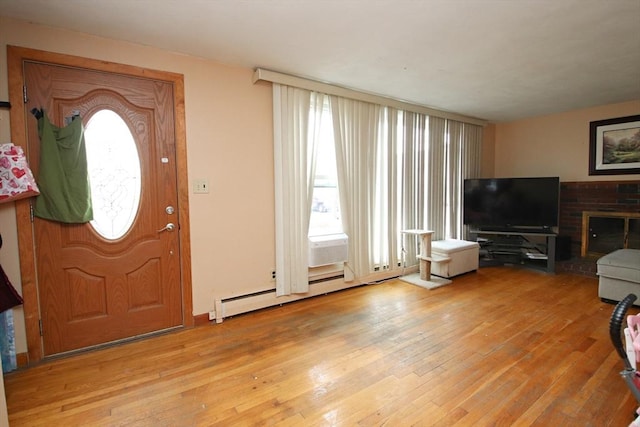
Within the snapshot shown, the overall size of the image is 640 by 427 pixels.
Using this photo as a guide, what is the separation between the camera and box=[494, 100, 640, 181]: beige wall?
4363mm

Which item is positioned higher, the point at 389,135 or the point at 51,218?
the point at 389,135

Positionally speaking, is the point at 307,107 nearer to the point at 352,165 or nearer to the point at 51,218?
the point at 352,165

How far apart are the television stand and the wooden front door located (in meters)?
4.50

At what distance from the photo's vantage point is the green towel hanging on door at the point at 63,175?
217 centimetres

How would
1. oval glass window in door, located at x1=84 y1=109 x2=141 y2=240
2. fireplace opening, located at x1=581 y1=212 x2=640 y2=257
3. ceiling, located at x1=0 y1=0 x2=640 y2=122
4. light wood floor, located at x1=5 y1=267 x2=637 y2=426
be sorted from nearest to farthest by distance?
light wood floor, located at x1=5 y1=267 x2=637 y2=426 → ceiling, located at x1=0 y1=0 x2=640 y2=122 → oval glass window in door, located at x1=84 y1=109 x2=141 y2=240 → fireplace opening, located at x1=581 y1=212 x2=640 y2=257

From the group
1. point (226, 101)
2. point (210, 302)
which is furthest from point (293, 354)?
point (226, 101)

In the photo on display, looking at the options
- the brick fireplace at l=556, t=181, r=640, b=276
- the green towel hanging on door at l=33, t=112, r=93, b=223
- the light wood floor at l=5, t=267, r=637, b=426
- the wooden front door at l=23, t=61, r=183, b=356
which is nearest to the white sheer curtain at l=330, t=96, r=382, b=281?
the light wood floor at l=5, t=267, r=637, b=426

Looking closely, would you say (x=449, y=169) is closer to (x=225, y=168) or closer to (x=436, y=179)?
(x=436, y=179)

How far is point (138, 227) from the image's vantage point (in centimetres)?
251

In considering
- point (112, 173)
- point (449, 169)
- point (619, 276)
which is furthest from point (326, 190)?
point (619, 276)

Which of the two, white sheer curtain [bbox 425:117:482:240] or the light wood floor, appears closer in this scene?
the light wood floor

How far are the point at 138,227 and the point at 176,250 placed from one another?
1.16ft

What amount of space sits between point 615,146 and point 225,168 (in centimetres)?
515

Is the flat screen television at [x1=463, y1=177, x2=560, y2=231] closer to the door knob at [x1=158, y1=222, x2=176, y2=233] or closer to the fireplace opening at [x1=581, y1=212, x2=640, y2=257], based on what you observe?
the fireplace opening at [x1=581, y1=212, x2=640, y2=257]
